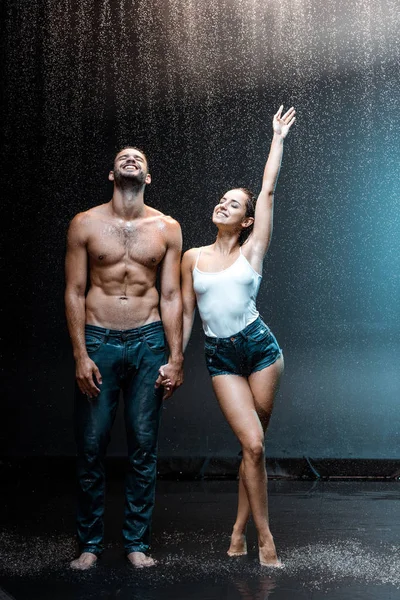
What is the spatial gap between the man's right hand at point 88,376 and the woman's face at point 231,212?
2.75 ft

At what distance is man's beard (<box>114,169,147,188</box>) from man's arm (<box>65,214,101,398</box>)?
9.0 inches

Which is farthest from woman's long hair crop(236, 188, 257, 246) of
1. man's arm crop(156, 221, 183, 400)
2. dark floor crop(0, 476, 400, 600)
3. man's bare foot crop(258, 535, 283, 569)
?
dark floor crop(0, 476, 400, 600)

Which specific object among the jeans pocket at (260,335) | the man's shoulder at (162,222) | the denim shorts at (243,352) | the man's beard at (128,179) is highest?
the man's beard at (128,179)

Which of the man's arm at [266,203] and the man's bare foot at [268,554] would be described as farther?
the man's arm at [266,203]

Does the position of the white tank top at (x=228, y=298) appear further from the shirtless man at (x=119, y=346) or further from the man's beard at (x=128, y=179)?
the man's beard at (x=128, y=179)

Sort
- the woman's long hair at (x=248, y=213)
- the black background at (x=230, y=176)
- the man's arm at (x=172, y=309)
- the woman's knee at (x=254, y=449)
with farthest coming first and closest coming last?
the black background at (x=230, y=176) → the woman's long hair at (x=248, y=213) → the man's arm at (x=172, y=309) → the woman's knee at (x=254, y=449)

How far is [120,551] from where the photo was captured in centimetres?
403

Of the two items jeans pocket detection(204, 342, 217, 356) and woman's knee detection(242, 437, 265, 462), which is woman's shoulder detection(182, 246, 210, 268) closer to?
jeans pocket detection(204, 342, 217, 356)

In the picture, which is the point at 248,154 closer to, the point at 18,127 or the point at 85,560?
the point at 18,127

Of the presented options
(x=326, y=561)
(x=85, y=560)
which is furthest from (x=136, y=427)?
(x=326, y=561)

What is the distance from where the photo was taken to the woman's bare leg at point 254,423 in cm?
365

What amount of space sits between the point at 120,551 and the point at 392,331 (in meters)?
3.85

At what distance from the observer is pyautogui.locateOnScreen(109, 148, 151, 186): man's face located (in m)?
3.84

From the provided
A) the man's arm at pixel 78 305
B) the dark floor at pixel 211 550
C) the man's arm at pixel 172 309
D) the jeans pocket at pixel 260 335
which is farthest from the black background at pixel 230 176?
the man's arm at pixel 78 305
